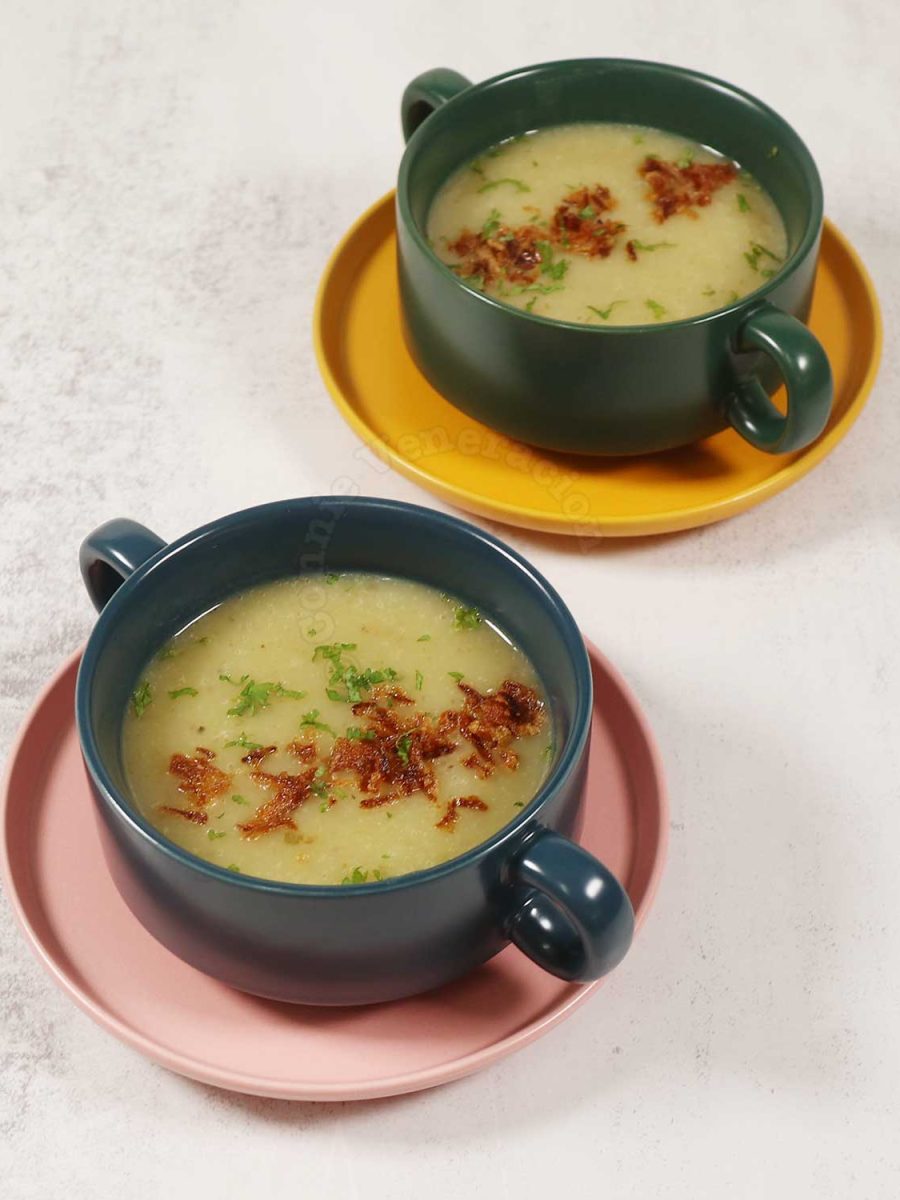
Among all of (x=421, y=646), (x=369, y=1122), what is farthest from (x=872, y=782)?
(x=369, y=1122)

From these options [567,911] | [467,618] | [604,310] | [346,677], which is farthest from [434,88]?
[567,911]

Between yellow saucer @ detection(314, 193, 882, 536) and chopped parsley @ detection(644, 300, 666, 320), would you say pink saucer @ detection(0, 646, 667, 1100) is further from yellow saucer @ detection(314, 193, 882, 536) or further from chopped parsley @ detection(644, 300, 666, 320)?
chopped parsley @ detection(644, 300, 666, 320)

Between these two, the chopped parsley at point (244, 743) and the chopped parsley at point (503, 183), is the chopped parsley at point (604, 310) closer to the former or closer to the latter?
the chopped parsley at point (503, 183)

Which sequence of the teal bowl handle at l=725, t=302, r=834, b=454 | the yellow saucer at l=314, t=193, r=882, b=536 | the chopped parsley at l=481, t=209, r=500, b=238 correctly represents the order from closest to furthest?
the teal bowl handle at l=725, t=302, r=834, b=454 < the yellow saucer at l=314, t=193, r=882, b=536 < the chopped parsley at l=481, t=209, r=500, b=238

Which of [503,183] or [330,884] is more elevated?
[503,183]

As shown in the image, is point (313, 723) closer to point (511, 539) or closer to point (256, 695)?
point (256, 695)

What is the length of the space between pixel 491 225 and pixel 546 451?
0.40 metres

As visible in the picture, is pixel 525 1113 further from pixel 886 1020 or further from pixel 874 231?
pixel 874 231

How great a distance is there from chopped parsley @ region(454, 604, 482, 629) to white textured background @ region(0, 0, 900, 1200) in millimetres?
392

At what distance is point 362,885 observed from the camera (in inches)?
67.4

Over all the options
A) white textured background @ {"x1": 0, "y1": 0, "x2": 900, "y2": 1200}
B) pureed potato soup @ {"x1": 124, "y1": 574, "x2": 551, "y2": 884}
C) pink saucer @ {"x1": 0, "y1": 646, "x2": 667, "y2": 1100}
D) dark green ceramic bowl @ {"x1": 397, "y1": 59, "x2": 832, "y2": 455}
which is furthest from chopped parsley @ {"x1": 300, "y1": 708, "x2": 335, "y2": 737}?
dark green ceramic bowl @ {"x1": 397, "y1": 59, "x2": 832, "y2": 455}

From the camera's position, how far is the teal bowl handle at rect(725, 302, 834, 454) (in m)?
2.36

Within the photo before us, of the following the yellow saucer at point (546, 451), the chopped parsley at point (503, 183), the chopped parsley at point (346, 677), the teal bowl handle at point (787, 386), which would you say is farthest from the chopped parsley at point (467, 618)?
the chopped parsley at point (503, 183)

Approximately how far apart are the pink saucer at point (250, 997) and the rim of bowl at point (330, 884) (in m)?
0.17
